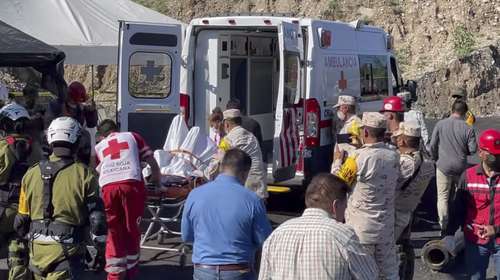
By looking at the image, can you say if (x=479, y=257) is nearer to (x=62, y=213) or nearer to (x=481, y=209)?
(x=481, y=209)

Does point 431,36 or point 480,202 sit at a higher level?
point 431,36

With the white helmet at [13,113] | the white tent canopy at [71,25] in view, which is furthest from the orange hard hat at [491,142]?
the white tent canopy at [71,25]

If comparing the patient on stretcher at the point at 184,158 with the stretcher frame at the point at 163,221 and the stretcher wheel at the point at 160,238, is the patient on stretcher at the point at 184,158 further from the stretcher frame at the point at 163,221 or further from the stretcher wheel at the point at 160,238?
the stretcher wheel at the point at 160,238

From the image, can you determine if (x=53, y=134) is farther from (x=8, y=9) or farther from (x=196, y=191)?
(x=8, y=9)

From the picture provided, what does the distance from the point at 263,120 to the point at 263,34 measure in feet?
4.21

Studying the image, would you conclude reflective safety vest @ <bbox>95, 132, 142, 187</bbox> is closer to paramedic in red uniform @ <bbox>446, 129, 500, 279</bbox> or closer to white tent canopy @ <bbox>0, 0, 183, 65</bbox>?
paramedic in red uniform @ <bbox>446, 129, 500, 279</bbox>

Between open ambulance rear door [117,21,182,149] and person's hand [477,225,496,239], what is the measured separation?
5.81 metres

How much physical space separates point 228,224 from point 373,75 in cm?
860

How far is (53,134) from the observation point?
231 inches

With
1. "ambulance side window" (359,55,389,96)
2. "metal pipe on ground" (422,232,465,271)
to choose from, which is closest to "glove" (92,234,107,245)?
"metal pipe on ground" (422,232,465,271)

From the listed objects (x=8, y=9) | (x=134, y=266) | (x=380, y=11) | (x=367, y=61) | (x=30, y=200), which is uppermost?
(x=380, y=11)

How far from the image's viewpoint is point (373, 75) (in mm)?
13523

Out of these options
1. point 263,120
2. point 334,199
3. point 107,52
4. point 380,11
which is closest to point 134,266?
point 334,199

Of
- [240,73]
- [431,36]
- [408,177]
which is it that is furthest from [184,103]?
[431,36]
